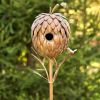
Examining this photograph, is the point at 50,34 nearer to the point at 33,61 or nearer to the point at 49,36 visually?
the point at 49,36

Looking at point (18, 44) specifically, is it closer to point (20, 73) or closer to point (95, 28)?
point (20, 73)

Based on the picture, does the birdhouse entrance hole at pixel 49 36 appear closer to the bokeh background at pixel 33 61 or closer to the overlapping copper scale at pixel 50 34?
the overlapping copper scale at pixel 50 34

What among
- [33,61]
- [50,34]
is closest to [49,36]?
[50,34]

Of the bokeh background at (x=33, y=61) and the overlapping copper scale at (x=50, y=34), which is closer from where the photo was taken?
the overlapping copper scale at (x=50, y=34)

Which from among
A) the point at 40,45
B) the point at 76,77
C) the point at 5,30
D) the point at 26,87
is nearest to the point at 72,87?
the point at 76,77

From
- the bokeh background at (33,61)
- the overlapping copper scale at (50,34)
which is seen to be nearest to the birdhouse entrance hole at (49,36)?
the overlapping copper scale at (50,34)

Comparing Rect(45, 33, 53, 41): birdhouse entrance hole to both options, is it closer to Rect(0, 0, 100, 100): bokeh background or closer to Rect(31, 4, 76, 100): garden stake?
Rect(31, 4, 76, 100): garden stake
